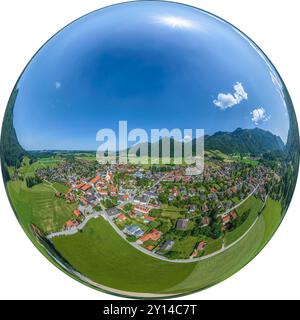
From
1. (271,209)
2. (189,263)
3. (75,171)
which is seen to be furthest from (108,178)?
(271,209)

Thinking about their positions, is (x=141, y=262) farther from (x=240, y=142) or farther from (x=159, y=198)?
(x=240, y=142)

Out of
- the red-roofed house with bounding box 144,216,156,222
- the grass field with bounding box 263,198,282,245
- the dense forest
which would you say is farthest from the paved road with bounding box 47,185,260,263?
the dense forest

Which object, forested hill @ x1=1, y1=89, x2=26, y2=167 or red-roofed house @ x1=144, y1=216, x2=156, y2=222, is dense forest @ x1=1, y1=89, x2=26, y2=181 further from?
red-roofed house @ x1=144, y1=216, x2=156, y2=222

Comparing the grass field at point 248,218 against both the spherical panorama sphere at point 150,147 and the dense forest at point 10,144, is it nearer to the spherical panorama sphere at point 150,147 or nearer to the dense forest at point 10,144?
the spherical panorama sphere at point 150,147

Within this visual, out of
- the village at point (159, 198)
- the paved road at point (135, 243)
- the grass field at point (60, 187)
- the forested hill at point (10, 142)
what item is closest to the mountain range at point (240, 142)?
the village at point (159, 198)

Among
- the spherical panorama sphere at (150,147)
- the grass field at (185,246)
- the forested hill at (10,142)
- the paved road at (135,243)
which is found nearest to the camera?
the spherical panorama sphere at (150,147)

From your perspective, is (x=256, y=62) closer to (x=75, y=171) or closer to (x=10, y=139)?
(x=75, y=171)
